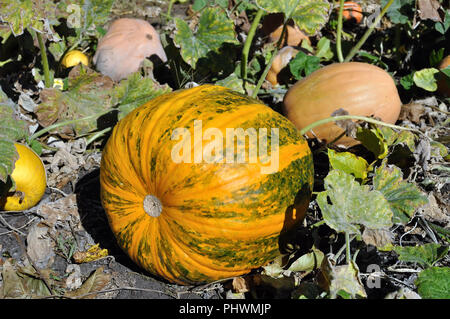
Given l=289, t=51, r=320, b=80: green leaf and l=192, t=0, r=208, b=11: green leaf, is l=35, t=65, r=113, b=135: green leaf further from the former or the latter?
l=192, t=0, r=208, b=11: green leaf

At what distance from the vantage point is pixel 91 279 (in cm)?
227

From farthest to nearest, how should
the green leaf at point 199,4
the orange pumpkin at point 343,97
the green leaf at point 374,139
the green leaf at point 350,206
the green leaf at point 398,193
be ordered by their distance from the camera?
the green leaf at point 199,4 → the orange pumpkin at point 343,97 → the green leaf at point 374,139 → the green leaf at point 398,193 → the green leaf at point 350,206

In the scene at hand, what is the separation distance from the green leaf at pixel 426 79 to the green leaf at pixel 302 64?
69 cm

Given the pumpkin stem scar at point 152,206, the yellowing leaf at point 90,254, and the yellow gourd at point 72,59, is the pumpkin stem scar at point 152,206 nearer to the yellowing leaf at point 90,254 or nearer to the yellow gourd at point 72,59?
the yellowing leaf at point 90,254

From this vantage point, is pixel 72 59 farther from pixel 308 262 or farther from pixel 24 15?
pixel 308 262

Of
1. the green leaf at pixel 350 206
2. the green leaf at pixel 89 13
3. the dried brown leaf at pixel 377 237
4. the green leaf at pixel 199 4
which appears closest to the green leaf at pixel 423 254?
the dried brown leaf at pixel 377 237

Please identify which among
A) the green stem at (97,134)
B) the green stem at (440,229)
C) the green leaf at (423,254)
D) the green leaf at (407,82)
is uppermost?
the green leaf at (407,82)

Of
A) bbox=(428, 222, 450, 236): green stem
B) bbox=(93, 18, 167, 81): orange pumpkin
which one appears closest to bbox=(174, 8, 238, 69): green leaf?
bbox=(93, 18, 167, 81): orange pumpkin

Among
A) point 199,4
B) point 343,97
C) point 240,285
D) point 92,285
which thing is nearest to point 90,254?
point 92,285

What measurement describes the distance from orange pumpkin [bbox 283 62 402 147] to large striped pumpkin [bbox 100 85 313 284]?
2.20 ft

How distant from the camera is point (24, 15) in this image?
2.58 m

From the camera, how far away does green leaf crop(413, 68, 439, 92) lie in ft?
10.6

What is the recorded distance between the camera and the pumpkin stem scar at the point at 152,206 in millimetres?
2068

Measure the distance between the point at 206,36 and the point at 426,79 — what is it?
1571 mm
